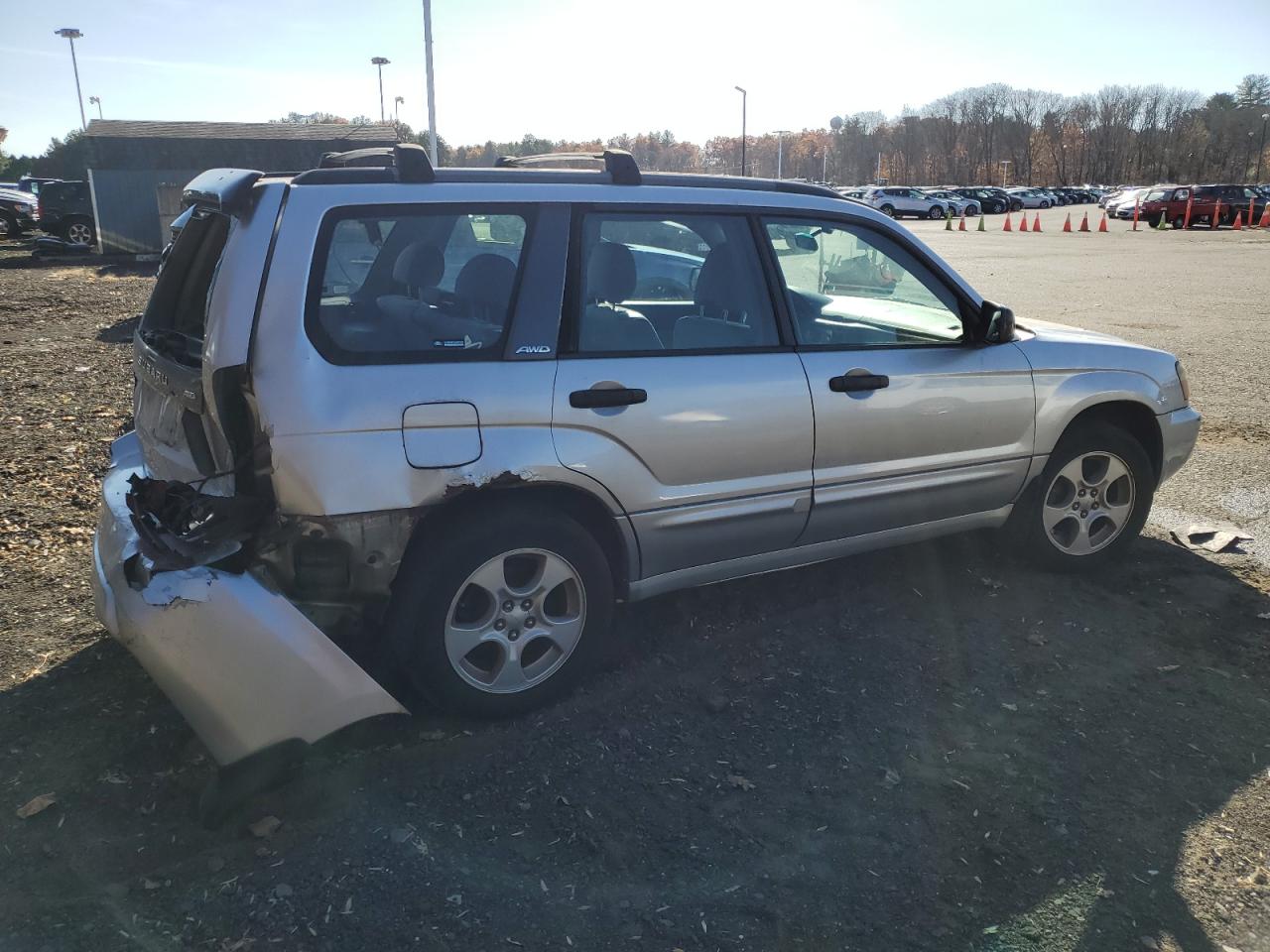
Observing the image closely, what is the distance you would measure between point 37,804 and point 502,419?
1.80 m

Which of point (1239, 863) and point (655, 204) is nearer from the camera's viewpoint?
point (1239, 863)

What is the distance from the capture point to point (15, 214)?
93.0 feet

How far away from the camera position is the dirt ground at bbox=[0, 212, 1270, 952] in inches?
101

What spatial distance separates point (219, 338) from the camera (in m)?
3.01

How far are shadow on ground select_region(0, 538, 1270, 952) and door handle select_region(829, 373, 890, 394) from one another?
Answer: 3.44ft

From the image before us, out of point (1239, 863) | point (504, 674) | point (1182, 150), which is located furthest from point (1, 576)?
point (1182, 150)

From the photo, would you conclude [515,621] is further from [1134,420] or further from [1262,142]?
[1262,142]

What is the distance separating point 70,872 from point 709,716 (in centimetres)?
200

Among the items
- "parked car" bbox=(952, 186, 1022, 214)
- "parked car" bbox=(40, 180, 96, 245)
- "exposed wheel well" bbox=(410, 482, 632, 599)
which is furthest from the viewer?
"parked car" bbox=(952, 186, 1022, 214)

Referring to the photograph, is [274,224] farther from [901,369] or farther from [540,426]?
[901,369]

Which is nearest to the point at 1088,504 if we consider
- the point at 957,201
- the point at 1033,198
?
the point at 957,201

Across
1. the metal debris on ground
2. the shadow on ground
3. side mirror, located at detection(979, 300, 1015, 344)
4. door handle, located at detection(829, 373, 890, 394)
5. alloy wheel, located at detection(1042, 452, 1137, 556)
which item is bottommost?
the shadow on ground

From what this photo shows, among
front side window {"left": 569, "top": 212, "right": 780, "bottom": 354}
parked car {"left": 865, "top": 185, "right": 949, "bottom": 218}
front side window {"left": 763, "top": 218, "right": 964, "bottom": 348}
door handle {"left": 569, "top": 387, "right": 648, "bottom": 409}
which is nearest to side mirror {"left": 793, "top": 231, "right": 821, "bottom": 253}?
front side window {"left": 763, "top": 218, "right": 964, "bottom": 348}

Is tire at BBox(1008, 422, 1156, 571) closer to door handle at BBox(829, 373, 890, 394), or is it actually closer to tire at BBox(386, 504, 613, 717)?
door handle at BBox(829, 373, 890, 394)
